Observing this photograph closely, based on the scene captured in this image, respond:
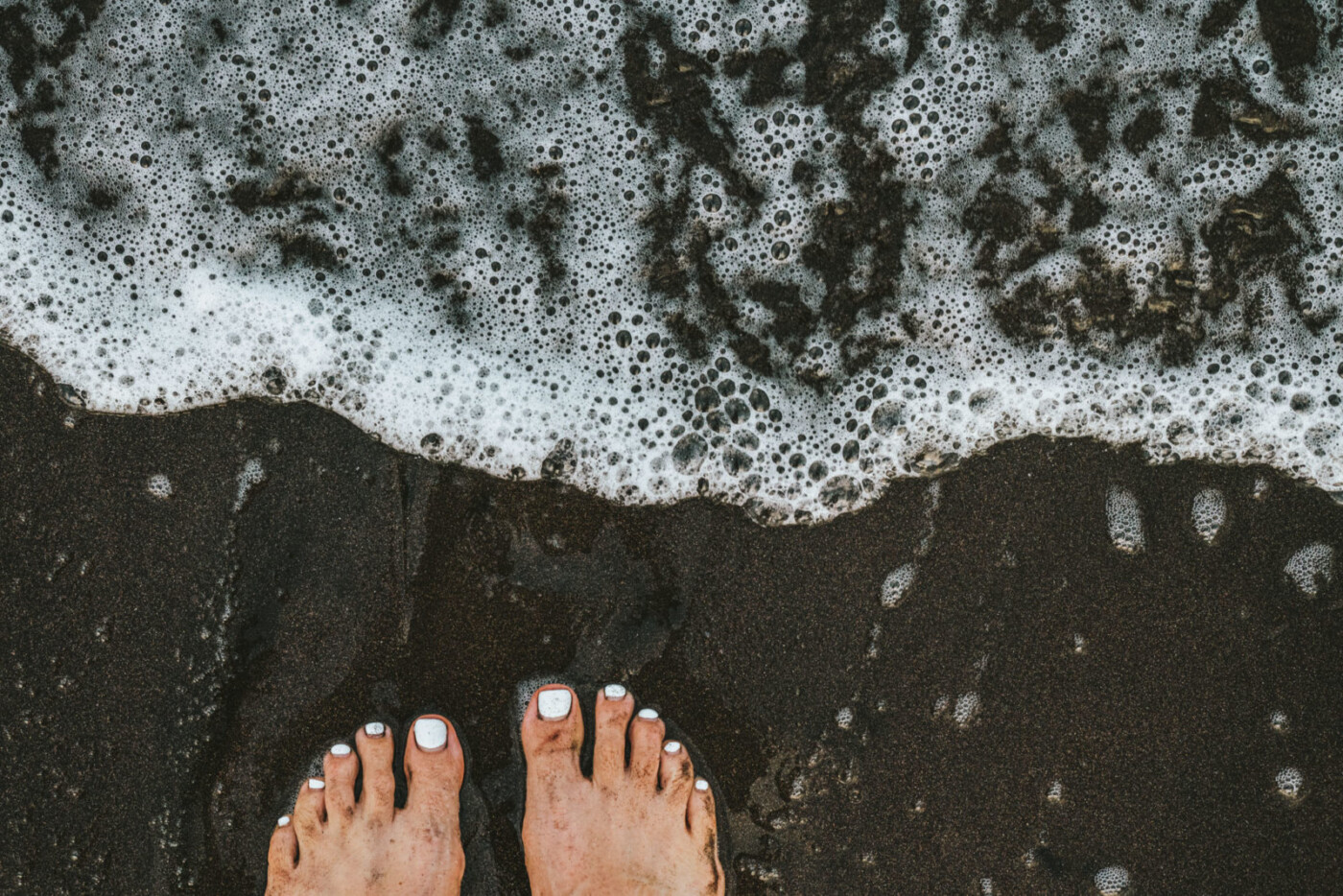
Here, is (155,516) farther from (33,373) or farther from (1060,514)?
(1060,514)

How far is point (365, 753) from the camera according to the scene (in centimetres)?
211

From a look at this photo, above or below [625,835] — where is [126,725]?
above

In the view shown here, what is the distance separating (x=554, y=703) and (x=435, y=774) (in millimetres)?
348

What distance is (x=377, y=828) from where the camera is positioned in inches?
84.4

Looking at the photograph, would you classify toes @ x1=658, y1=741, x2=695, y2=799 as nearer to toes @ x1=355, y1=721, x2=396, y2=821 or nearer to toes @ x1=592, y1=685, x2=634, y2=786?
toes @ x1=592, y1=685, x2=634, y2=786

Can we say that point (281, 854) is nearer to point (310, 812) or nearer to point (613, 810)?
point (310, 812)

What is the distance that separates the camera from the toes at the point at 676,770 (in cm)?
213

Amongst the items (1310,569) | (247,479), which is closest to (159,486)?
(247,479)

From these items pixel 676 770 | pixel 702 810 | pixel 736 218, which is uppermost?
pixel 736 218

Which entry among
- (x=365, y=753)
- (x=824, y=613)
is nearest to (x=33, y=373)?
(x=365, y=753)

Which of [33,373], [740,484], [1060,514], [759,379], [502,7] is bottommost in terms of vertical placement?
[1060,514]

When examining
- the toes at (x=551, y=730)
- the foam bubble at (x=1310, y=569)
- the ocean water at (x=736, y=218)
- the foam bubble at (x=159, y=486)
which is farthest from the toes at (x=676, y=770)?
the foam bubble at (x=1310, y=569)

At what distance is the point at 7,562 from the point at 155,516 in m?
0.38

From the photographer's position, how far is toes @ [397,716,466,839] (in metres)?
2.09
